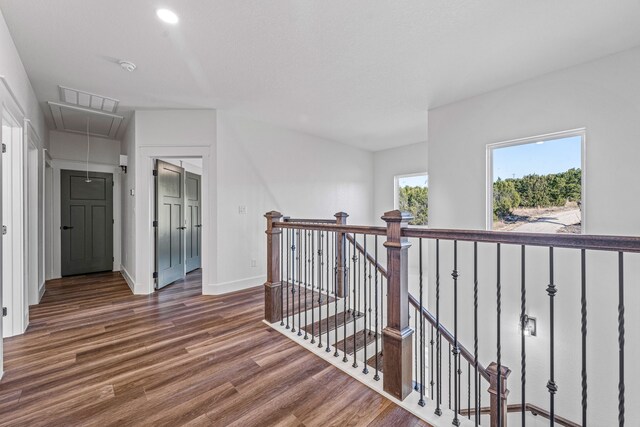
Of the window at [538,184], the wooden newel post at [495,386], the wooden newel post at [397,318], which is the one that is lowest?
the wooden newel post at [495,386]

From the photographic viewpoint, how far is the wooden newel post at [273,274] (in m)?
2.78

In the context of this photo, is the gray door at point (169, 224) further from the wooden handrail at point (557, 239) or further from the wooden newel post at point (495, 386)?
the wooden newel post at point (495, 386)

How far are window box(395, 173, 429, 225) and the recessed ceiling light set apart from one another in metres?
4.82

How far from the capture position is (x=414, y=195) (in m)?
5.91

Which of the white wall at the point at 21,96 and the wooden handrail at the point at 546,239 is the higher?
the white wall at the point at 21,96

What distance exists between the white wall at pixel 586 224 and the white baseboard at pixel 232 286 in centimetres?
278

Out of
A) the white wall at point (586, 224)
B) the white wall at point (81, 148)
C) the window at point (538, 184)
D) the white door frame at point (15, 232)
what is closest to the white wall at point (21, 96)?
the white door frame at point (15, 232)

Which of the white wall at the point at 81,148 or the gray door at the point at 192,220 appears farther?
the gray door at the point at 192,220

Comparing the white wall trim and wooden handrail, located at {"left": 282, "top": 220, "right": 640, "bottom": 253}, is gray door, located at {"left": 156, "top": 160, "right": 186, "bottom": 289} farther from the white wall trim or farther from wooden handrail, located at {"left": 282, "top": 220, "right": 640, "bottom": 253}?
wooden handrail, located at {"left": 282, "top": 220, "right": 640, "bottom": 253}

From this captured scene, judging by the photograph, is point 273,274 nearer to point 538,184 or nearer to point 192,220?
point 538,184

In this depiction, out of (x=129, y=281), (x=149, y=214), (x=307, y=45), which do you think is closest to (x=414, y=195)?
(x=307, y=45)

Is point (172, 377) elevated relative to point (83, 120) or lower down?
lower down

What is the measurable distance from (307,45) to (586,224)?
299 centimetres

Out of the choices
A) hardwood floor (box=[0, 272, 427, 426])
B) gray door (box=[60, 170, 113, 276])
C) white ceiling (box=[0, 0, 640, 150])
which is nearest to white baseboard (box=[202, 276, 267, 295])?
hardwood floor (box=[0, 272, 427, 426])
